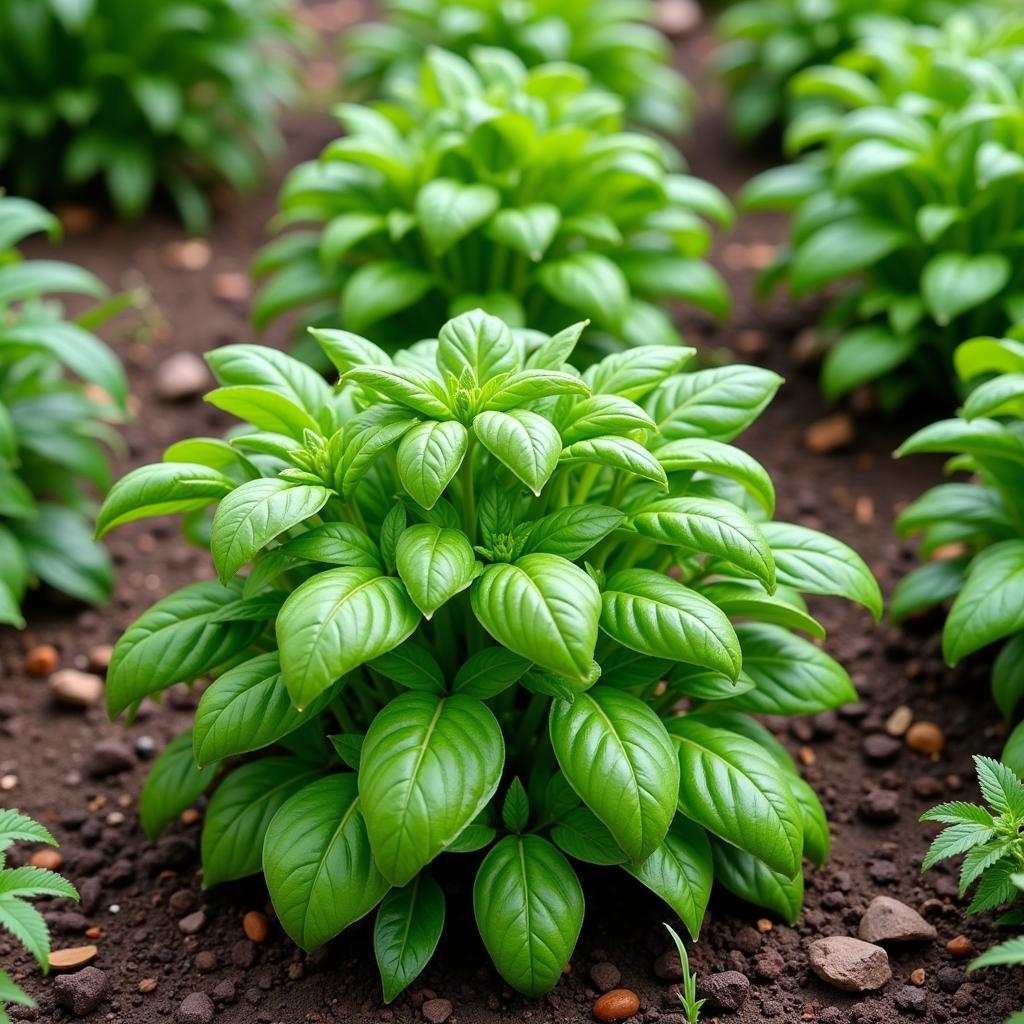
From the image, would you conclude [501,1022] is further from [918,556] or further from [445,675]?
[918,556]

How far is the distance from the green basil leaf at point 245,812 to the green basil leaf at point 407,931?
38 centimetres

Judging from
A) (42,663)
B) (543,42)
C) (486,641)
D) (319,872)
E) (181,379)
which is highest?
(543,42)

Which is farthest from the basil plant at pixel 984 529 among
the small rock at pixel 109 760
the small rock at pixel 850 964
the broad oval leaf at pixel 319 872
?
the small rock at pixel 109 760

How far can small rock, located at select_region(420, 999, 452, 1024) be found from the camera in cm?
304

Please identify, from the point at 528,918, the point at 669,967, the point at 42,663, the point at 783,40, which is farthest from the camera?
the point at 783,40

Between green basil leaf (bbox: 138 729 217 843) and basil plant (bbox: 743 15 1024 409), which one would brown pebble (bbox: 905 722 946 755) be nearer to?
basil plant (bbox: 743 15 1024 409)

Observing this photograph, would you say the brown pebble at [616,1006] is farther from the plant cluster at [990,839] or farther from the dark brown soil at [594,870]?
the plant cluster at [990,839]

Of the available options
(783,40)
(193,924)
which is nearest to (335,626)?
(193,924)

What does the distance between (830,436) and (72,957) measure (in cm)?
334

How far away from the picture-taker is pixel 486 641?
10.7 ft

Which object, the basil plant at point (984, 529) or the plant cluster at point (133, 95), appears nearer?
the basil plant at point (984, 529)

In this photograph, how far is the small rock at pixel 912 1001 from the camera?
3125 millimetres

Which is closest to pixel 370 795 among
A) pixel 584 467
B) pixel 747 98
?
pixel 584 467

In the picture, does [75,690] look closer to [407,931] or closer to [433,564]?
[407,931]
